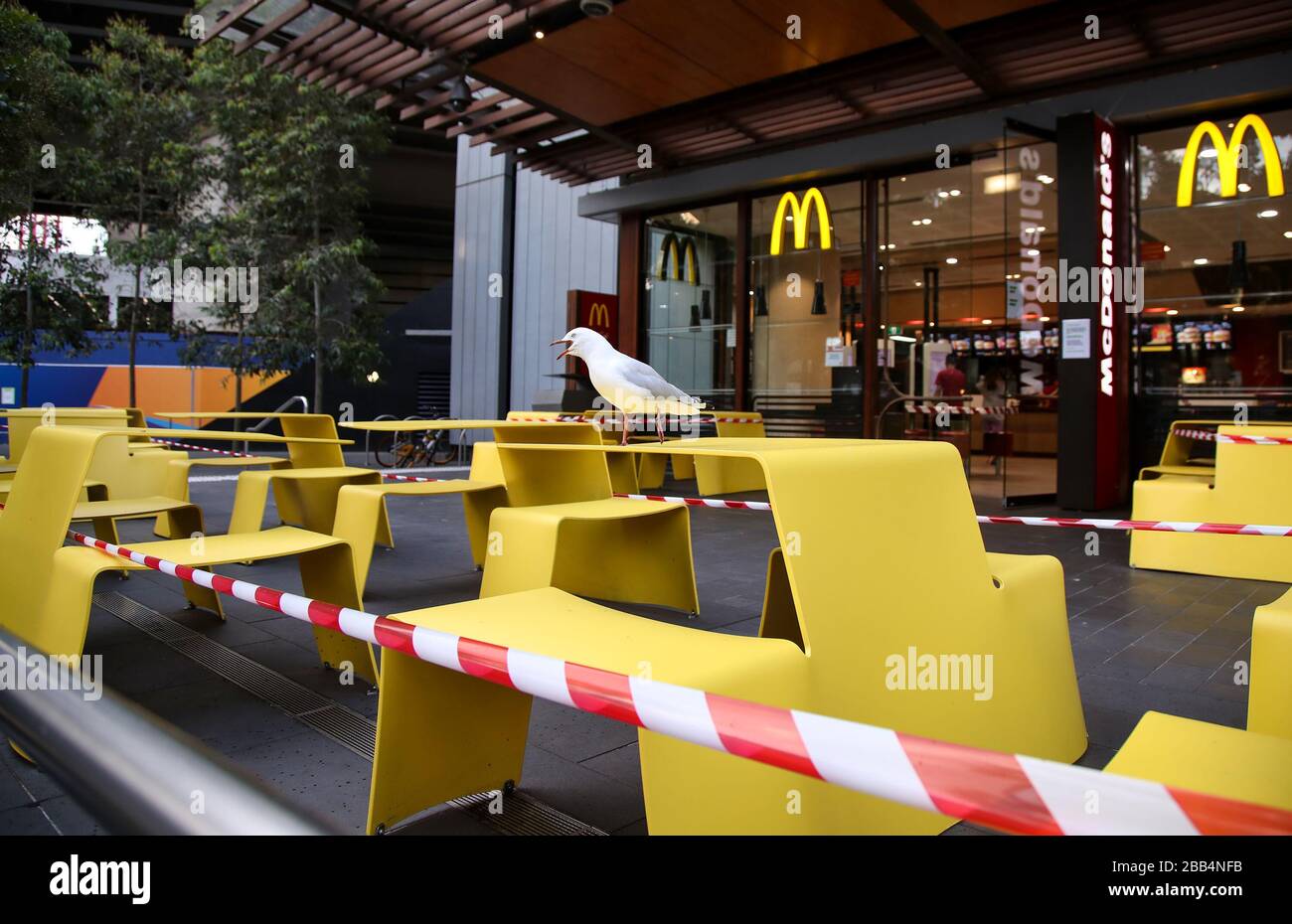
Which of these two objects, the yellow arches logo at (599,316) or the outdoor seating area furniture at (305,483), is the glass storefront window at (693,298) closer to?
the yellow arches logo at (599,316)

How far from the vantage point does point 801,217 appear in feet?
36.2

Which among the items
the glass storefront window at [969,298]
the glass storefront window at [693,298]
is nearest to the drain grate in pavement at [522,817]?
the glass storefront window at [969,298]

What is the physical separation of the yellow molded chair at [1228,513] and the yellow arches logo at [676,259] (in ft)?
25.8

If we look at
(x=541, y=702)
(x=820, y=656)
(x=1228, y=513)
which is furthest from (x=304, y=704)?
(x=1228, y=513)

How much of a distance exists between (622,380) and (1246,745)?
3.44 meters

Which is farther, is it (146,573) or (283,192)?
(283,192)

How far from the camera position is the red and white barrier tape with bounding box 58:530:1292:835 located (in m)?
0.79

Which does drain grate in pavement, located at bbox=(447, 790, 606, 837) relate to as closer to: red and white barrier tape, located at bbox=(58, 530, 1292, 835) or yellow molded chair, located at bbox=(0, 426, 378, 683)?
red and white barrier tape, located at bbox=(58, 530, 1292, 835)

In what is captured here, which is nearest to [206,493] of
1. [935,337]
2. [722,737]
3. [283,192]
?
[283,192]

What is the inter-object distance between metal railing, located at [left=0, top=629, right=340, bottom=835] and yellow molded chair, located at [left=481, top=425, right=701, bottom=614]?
8.22 feet
